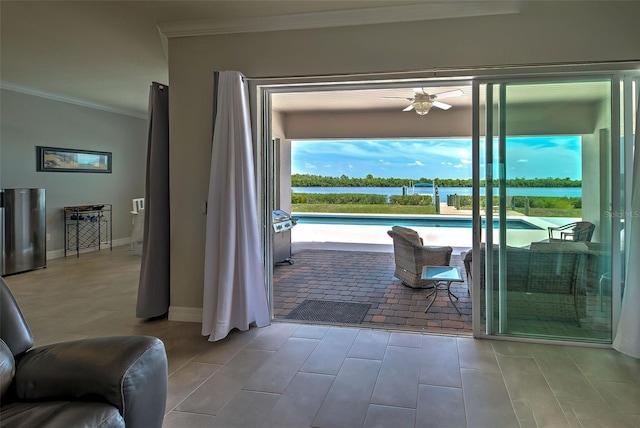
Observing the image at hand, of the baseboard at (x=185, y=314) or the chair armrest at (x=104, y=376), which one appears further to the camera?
the baseboard at (x=185, y=314)

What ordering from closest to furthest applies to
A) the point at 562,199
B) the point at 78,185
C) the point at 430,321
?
the point at 562,199 → the point at 430,321 → the point at 78,185

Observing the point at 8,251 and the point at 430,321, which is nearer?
the point at 430,321

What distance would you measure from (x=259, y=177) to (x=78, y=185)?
17.4ft

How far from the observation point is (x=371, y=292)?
4859mm

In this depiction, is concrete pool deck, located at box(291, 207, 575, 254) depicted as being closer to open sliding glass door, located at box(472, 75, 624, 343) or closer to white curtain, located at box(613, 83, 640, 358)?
open sliding glass door, located at box(472, 75, 624, 343)

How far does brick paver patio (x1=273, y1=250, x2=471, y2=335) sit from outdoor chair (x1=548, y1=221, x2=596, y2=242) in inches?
41.6

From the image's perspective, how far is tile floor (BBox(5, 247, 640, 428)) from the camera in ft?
6.87

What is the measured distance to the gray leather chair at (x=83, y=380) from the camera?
53.0 inches

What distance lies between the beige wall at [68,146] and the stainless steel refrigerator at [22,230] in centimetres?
49

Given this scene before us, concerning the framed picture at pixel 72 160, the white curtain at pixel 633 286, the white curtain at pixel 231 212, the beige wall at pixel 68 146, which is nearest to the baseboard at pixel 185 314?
the white curtain at pixel 231 212

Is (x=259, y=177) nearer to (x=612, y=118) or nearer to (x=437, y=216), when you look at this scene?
(x=612, y=118)

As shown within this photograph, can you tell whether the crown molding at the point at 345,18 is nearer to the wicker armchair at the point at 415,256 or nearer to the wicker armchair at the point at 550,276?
the wicker armchair at the point at 550,276

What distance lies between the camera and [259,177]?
355 centimetres

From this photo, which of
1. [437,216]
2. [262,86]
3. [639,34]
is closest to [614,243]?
[639,34]
